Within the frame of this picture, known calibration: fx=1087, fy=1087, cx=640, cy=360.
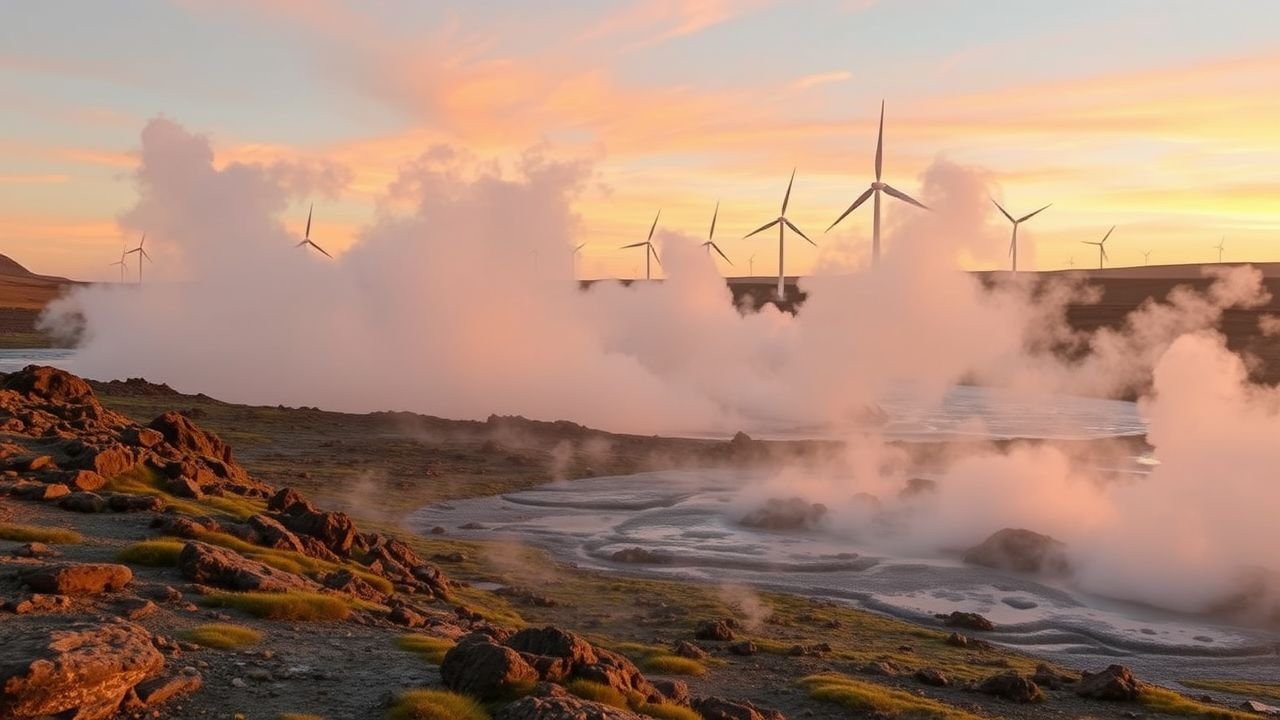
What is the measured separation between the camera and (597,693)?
2064 cm

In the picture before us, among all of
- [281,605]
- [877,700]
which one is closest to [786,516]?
[877,700]

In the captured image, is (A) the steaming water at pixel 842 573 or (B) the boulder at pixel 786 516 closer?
(A) the steaming water at pixel 842 573

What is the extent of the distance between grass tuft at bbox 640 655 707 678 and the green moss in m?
17.6

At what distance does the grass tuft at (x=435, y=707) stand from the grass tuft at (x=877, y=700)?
12699 mm

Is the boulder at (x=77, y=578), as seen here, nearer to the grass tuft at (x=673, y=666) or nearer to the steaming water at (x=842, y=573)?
the grass tuft at (x=673, y=666)

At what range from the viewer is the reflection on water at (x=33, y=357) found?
142m

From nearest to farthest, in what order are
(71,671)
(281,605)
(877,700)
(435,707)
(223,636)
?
1. (71,671)
2. (435,707)
3. (223,636)
4. (281,605)
5. (877,700)

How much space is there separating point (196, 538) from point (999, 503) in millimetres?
46276

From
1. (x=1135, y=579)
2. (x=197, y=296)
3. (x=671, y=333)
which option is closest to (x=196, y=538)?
(x=1135, y=579)

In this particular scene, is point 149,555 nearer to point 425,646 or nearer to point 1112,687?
point 425,646

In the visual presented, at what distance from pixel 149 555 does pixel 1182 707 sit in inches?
1134

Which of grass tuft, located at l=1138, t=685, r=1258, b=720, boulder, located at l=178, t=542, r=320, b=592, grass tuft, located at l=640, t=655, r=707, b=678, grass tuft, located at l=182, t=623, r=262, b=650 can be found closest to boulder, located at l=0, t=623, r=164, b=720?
grass tuft, located at l=182, t=623, r=262, b=650

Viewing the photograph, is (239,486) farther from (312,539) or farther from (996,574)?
(996,574)

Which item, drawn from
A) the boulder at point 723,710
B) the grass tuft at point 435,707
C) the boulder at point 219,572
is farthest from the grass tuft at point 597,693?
the boulder at point 219,572
